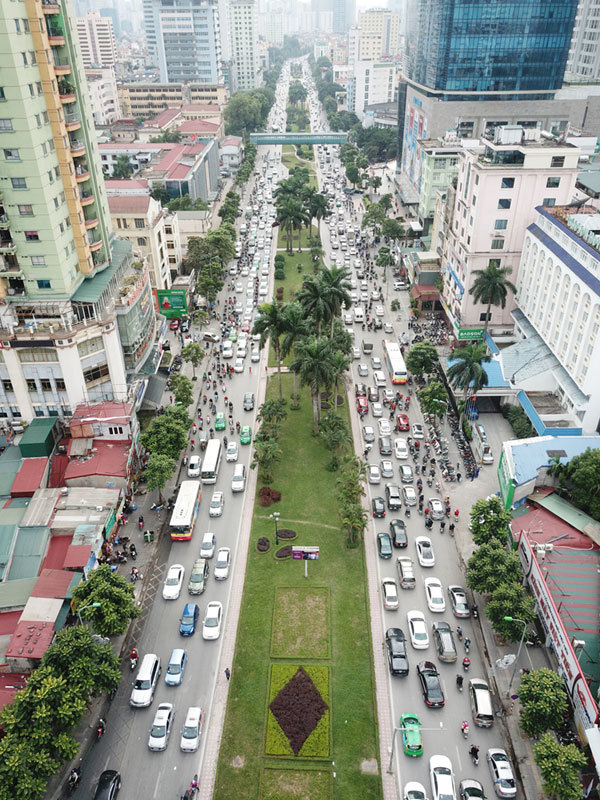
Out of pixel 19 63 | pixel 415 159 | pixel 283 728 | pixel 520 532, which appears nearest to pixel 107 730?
pixel 283 728

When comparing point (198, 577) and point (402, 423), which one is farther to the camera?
point (402, 423)

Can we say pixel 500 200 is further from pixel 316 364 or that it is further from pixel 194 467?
pixel 194 467

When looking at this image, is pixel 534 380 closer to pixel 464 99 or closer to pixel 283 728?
pixel 283 728

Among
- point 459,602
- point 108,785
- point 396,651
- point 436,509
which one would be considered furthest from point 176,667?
point 436,509

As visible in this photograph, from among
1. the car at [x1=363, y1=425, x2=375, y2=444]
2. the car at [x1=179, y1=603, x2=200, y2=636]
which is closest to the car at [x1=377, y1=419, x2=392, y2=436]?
the car at [x1=363, y1=425, x2=375, y2=444]

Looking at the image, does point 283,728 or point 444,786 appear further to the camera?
point 283,728

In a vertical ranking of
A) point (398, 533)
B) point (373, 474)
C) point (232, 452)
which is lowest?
point (232, 452)

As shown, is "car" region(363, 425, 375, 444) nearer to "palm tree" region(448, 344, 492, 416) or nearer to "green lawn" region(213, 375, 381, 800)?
"green lawn" region(213, 375, 381, 800)
